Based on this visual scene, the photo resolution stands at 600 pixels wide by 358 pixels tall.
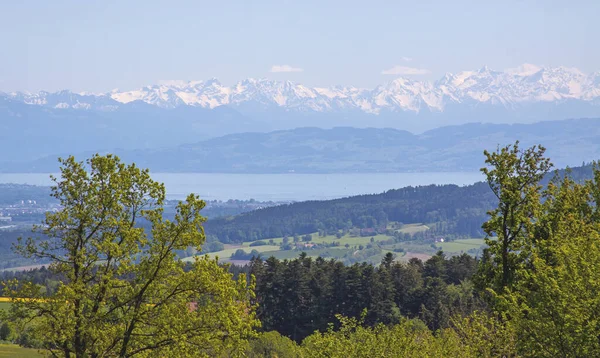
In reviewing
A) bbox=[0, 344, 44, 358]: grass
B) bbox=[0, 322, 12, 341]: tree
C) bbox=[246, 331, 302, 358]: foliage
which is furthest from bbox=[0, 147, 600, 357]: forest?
bbox=[0, 322, 12, 341]: tree

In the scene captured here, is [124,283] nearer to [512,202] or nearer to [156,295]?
[156,295]

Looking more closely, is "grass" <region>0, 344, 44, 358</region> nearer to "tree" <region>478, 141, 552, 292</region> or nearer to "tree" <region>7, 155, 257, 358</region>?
"tree" <region>478, 141, 552, 292</region>

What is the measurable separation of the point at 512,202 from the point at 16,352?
41937mm

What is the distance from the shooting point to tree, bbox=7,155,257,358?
2038 cm

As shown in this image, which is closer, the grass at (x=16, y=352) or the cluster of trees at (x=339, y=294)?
the grass at (x=16, y=352)

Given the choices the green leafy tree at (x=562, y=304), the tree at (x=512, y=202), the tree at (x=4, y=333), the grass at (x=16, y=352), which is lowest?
the tree at (x=4, y=333)

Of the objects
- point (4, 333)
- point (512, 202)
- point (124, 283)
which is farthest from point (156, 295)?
point (4, 333)

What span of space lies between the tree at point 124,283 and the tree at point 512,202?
34.2 ft

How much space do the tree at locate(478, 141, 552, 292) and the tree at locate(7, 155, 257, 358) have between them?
411 inches

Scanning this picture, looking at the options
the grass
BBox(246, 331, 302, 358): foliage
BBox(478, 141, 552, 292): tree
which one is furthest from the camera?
BBox(246, 331, 302, 358): foliage

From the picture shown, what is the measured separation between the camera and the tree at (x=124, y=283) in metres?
20.4

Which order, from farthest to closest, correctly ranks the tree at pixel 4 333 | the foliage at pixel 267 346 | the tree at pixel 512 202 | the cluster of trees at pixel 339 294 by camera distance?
the cluster of trees at pixel 339 294 → the tree at pixel 4 333 → the foliage at pixel 267 346 → the tree at pixel 512 202

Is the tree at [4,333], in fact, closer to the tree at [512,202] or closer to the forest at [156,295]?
the forest at [156,295]

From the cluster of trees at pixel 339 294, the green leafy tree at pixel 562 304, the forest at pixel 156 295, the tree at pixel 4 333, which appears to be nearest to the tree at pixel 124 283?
the forest at pixel 156 295
